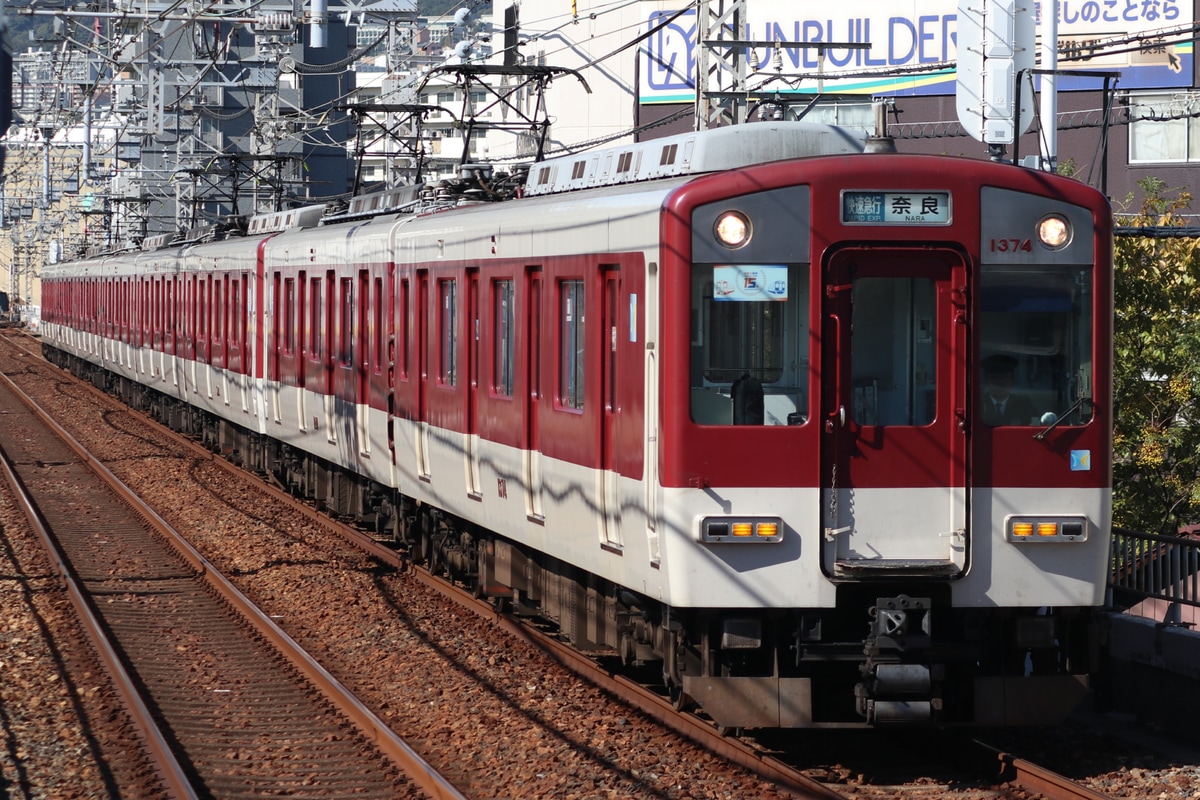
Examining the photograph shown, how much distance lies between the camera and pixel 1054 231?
7.26 m

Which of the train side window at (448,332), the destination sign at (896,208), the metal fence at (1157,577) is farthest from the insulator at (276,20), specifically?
the destination sign at (896,208)

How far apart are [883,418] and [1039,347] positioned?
0.74m

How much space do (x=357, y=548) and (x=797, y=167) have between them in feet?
26.6

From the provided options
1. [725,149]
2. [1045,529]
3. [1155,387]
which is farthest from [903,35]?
[1045,529]

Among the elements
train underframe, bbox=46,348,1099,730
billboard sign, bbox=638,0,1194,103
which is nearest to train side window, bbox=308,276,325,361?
train underframe, bbox=46,348,1099,730

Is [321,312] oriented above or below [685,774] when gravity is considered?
above

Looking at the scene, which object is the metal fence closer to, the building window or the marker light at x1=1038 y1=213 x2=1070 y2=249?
the marker light at x1=1038 y1=213 x2=1070 y2=249

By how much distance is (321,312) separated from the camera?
50.9 ft

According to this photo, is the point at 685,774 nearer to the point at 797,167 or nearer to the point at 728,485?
the point at 728,485

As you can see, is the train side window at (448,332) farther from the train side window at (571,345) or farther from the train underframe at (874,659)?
the train underframe at (874,659)

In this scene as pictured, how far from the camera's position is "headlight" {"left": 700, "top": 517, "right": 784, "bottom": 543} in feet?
23.1

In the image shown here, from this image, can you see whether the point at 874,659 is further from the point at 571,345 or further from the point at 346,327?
the point at 346,327

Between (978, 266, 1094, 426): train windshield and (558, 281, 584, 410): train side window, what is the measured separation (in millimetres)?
2110

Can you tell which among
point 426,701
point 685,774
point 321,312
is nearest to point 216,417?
point 321,312
